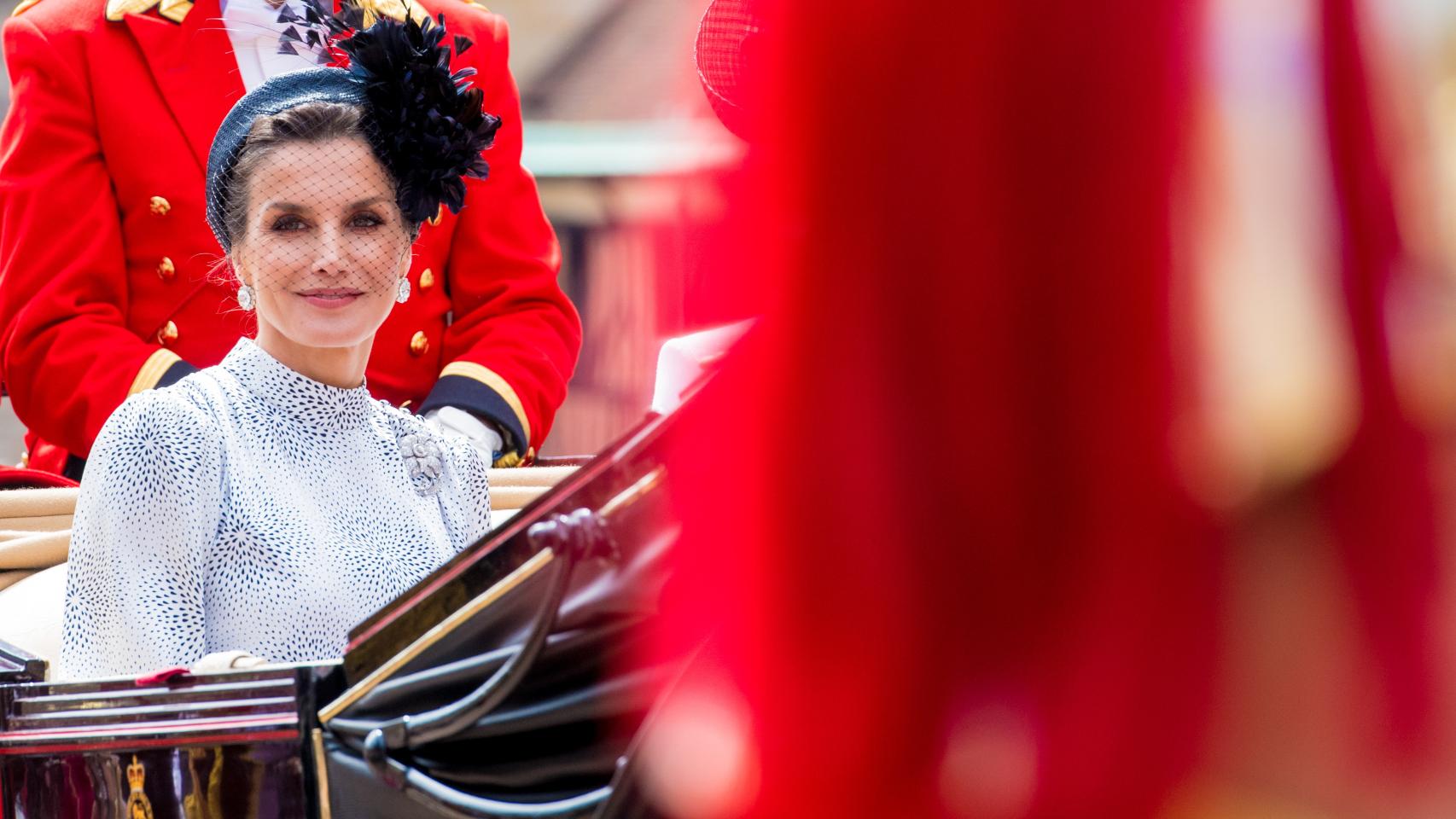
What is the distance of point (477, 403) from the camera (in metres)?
2.19

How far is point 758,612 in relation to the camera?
2.06 ft

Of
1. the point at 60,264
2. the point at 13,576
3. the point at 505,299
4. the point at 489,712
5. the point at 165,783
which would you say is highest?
the point at 489,712

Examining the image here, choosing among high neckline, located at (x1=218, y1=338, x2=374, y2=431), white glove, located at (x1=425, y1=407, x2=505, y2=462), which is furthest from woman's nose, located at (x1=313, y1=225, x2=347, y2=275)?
white glove, located at (x1=425, y1=407, x2=505, y2=462)

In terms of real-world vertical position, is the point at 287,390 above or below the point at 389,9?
below

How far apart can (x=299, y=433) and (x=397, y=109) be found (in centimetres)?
34

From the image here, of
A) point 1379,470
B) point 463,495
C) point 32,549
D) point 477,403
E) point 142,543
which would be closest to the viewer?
point 1379,470

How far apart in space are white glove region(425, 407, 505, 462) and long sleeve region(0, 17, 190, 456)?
1.05 ft

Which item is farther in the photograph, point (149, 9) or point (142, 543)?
point (149, 9)

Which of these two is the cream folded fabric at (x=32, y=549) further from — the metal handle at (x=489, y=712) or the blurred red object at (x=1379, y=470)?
the blurred red object at (x=1379, y=470)

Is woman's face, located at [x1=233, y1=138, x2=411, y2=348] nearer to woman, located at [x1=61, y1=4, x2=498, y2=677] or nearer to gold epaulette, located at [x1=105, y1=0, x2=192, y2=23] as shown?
woman, located at [x1=61, y1=4, x2=498, y2=677]

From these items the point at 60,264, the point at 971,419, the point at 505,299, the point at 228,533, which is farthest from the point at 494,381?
the point at 971,419

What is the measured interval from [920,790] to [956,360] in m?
0.16

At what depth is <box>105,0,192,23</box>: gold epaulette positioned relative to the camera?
227cm

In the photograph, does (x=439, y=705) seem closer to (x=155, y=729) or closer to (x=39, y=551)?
(x=155, y=729)
